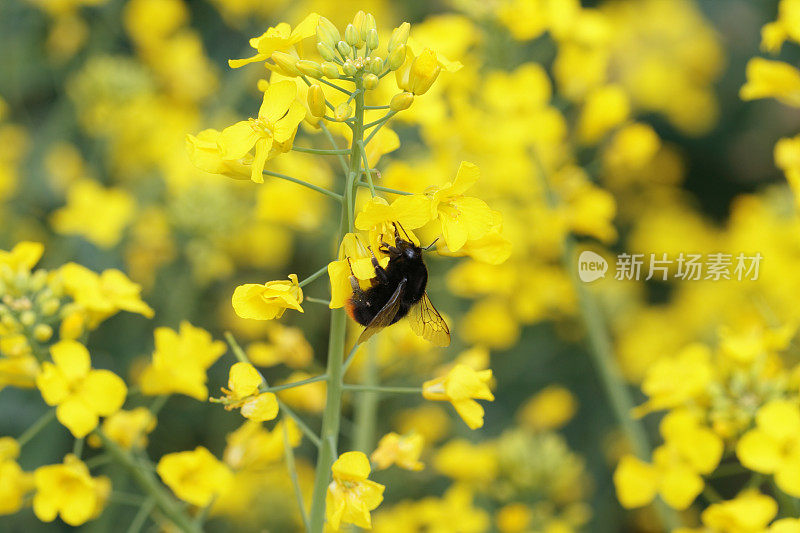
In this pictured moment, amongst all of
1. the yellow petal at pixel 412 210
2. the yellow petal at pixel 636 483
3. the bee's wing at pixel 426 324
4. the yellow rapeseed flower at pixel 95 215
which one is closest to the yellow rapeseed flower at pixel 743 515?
the yellow petal at pixel 636 483

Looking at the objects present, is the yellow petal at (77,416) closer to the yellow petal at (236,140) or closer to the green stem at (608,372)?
the yellow petal at (236,140)

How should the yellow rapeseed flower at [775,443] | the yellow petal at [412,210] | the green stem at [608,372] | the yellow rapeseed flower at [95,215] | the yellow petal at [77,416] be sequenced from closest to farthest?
the yellow petal at [412,210]
the yellow petal at [77,416]
the yellow rapeseed flower at [775,443]
the green stem at [608,372]
the yellow rapeseed flower at [95,215]

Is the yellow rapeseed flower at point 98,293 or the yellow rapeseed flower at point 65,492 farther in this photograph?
the yellow rapeseed flower at point 98,293

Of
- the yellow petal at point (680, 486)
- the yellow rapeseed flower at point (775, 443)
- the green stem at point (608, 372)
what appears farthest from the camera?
the green stem at point (608, 372)

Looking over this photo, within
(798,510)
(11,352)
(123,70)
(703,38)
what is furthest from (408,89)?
(703,38)

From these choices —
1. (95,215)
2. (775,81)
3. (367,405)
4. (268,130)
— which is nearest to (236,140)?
(268,130)

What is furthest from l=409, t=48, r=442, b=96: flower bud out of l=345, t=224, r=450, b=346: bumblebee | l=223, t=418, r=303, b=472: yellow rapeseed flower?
→ l=223, t=418, r=303, b=472: yellow rapeseed flower

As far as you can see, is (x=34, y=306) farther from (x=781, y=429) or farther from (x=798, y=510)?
(x=798, y=510)
